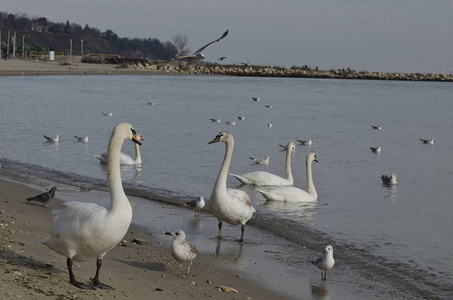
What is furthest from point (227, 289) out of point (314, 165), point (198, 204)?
point (314, 165)

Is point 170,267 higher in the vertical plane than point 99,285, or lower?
lower

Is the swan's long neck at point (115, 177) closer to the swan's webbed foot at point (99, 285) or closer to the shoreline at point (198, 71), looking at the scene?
the swan's webbed foot at point (99, 285)

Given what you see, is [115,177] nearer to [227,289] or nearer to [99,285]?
[99,285]

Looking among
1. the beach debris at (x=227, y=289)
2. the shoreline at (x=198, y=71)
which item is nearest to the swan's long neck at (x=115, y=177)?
the beach debris at (x=227, y=289)

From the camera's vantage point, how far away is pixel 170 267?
7.62m

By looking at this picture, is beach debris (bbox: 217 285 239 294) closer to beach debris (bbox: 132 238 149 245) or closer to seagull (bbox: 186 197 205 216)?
beach debris (bbox: 132 238 149 245)

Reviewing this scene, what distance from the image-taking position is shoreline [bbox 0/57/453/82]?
8950cm

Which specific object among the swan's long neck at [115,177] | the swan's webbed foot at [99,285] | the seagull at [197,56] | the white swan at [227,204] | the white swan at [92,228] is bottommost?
the swan's webbed foot at [99,285]

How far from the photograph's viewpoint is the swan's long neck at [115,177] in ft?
19.4

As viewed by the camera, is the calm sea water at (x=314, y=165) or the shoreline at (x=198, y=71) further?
the shoreline at (x=198, y=71)

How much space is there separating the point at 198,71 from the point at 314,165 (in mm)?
99680

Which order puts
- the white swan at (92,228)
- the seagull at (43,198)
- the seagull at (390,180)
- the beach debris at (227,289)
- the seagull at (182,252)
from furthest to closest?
the seagull at (390,180), the seagull at (43,198), the seagull at (182,252), the beach debris at (227,289), the white swan at (92,228)

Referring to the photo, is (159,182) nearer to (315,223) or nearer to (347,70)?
(315,223)

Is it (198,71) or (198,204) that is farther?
(198,71)
